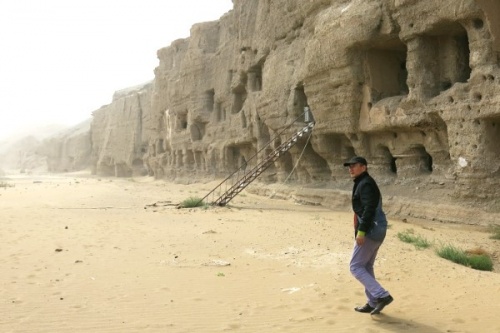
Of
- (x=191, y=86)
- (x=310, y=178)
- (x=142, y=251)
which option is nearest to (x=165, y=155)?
(x=191, y=86)

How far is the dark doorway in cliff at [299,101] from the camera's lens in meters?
18.6

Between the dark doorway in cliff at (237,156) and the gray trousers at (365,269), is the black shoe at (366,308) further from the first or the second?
the dark doorway in cliff at (237,156)

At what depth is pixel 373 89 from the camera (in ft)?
48.4

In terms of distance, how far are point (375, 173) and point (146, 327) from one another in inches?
484

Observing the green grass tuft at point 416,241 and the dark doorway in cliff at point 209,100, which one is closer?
the green grass tuft at point 416,241

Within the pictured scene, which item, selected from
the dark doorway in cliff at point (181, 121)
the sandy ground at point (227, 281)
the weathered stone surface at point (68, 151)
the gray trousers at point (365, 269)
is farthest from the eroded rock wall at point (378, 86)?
the weathered stone surface at point (68, 151)

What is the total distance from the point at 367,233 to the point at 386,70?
11.7 metres

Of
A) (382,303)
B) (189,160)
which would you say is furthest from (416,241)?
(189,160)

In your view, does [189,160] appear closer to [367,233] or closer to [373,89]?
[373,89]

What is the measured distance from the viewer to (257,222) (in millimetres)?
12656

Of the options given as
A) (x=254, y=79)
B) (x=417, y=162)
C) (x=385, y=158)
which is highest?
(x=254, y=79)

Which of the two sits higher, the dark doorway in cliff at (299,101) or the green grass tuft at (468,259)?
the dark doorway in cliff at (299,101)

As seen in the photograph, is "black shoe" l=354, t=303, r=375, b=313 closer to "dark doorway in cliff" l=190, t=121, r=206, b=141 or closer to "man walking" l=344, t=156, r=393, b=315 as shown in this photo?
"man walking" l=344, t=156, r=393, b=315

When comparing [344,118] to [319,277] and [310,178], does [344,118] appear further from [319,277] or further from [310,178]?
[319,277]
